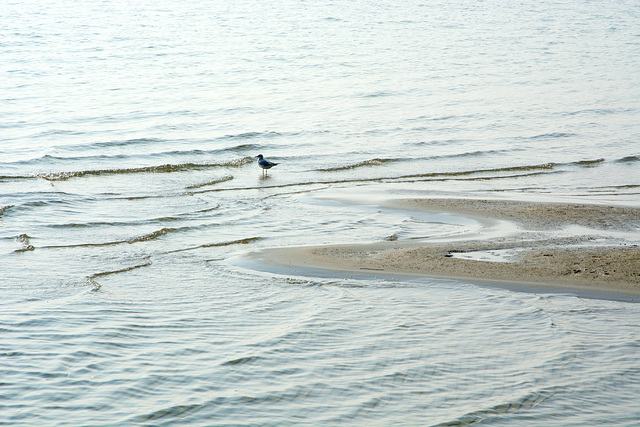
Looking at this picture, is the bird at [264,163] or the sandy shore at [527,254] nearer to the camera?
the sandy shore at [527,254]

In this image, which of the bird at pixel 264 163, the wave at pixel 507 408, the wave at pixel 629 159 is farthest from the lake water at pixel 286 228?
the bird at pixel 264 163

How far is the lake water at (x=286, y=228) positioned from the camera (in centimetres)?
468

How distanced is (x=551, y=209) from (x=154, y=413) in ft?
23.8

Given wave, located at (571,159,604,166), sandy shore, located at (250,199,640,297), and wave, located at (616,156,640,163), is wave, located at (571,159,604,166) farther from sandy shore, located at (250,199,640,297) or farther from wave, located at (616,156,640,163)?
sandy shore, located at (250,199,640,297)

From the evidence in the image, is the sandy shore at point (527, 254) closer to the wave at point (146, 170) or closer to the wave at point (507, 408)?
the wave at point (507, 408)

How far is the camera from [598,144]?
15.4 metres

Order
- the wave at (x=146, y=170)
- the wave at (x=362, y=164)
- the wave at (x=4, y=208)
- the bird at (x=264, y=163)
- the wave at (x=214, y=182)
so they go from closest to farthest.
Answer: the wave at (x=4, y=208), the wave at (x=214, y=182), the wave at (x=146, y=170), the bird at (x=264, y=163), the wave at (x=362, y=164)

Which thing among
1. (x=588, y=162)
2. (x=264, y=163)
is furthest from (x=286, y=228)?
(x=588, y=162)

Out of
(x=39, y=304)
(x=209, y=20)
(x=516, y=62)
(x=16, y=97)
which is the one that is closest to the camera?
(x=39, y=304)

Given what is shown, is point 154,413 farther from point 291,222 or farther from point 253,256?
point 291,222

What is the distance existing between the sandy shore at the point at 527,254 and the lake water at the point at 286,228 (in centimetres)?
40

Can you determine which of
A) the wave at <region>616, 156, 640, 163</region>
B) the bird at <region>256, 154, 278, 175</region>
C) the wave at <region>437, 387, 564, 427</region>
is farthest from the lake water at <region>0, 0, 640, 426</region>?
the bird at <region>256, 154, 278, 175</region>

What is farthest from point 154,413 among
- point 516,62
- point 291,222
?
point 516,62

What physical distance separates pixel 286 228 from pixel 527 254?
131 inches
